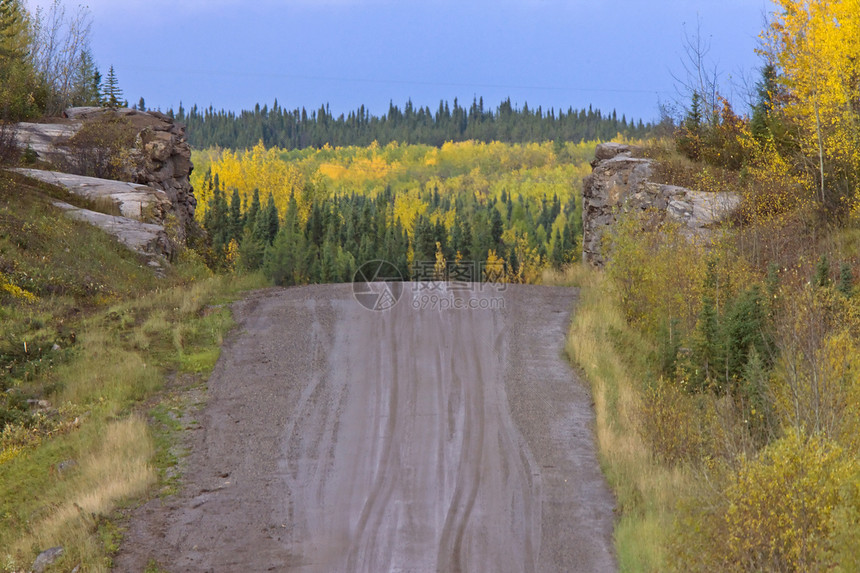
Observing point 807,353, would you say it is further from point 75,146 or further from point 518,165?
point 518,165

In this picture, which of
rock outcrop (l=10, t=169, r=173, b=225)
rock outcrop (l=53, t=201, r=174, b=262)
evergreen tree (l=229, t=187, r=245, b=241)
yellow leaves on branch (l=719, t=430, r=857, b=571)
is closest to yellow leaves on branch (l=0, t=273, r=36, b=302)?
rock outcrop (l=53, t=201, r=174, b=262)

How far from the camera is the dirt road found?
31.0ft

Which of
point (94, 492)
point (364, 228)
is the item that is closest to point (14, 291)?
point (94, 492)

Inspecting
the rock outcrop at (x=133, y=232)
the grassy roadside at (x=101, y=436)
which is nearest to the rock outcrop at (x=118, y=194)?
the rock outcrop at (x=133, y=232)

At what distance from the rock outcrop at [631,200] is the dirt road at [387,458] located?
8.17 metres

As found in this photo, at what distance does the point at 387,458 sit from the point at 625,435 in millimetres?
3630

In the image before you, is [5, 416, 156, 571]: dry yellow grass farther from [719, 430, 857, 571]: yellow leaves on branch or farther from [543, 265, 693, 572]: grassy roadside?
[719, 430, 857, 571]: yellow leaves on branch

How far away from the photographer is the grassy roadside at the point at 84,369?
1056 cm

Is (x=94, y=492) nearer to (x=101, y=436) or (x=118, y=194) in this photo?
(x=101, y=436)

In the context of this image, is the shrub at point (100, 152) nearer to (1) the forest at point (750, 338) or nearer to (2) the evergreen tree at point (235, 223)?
(1) the forest at point (750, 338)

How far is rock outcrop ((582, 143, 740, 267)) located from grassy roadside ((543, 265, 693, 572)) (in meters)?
4.72

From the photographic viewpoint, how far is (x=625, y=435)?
12.3m

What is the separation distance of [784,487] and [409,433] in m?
6.27

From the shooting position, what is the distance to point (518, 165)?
197 metres
